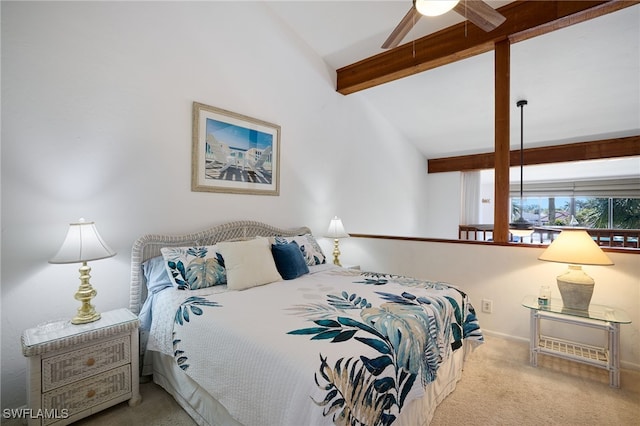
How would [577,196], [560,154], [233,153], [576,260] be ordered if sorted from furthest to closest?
[577,196], [560,154], [233,153], [576,260]

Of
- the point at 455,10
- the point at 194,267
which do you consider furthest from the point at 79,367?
the point at 455,10

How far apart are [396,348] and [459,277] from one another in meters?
2.09

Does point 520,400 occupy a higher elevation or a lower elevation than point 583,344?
lower

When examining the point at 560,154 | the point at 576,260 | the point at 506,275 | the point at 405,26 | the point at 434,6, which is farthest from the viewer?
the point at 560,154

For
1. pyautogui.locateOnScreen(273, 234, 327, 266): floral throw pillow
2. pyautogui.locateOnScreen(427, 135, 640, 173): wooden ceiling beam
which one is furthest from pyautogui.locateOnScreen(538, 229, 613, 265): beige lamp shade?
pyautogui.locateOnScreen(427, 135, 640, 173): wooden ceiling beam

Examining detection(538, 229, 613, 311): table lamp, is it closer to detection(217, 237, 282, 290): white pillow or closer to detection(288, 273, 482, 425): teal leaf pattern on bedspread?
detection(288, 273, 482, 425): teal leaf pattern on bedspread

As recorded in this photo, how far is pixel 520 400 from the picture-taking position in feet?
6.17

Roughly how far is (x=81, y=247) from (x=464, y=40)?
12.5 feet

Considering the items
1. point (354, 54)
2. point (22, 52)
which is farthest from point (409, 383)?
point (354, 54)

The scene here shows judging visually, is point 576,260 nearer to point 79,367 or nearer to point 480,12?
point 480,12

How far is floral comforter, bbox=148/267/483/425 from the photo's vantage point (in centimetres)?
111

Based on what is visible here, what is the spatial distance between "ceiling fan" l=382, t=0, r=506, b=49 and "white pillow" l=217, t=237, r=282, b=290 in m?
1.98

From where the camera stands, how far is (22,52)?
1838 mm

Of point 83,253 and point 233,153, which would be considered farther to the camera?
point 233,153
